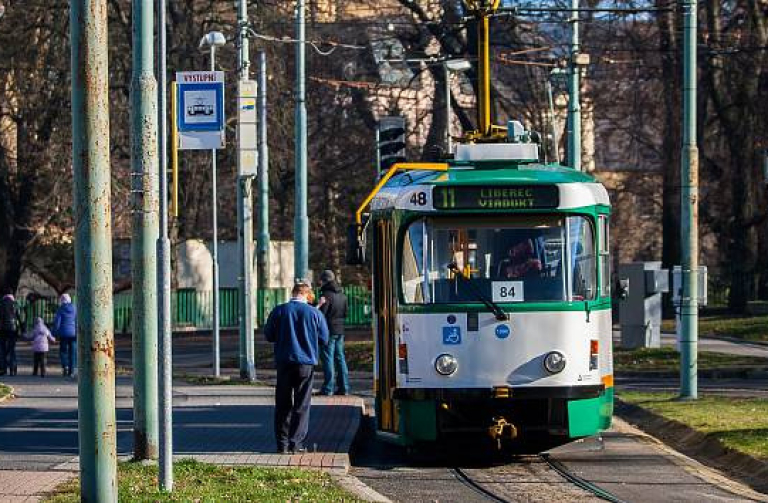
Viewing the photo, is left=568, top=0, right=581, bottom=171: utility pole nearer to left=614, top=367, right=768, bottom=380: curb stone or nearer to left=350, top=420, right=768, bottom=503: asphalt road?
left=614, top=367, right=768, bottom=380: curb stone

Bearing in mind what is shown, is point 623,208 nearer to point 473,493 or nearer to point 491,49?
point 491,49

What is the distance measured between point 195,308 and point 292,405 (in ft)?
130

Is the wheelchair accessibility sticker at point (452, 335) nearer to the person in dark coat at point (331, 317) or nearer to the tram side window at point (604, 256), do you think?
the tram side window at point (604, 256)

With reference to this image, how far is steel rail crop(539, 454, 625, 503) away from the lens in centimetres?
1342

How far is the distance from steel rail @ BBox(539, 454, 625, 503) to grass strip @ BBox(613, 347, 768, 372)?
46.4ft

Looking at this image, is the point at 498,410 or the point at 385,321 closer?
the point at 498,410

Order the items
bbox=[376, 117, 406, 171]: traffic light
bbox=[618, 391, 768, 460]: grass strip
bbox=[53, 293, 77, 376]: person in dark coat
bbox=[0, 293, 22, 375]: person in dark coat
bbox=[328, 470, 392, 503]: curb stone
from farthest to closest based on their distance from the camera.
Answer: bbox=[0, 293, 22, 375]: person in dark coat, bbox=[53, 293, 77, 376]: person in dark coat, bbox=[376, 117, 406, 171]: traffic light, bbox=[618, 391, 768, 460]: grass strip, bbox=[328, 470, 392, 503]: curb stone

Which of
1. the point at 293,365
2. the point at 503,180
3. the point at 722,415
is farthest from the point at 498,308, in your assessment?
the point at 722,415

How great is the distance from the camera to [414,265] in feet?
51.9

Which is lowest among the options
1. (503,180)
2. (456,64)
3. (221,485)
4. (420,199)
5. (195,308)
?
(221,485)

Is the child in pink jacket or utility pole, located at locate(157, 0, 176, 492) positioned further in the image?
the child in pink jacket

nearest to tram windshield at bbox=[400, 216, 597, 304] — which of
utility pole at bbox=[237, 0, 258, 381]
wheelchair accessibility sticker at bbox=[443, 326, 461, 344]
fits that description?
wheelchair accessibility sticker at bbox=[443, 326, 461, 344]

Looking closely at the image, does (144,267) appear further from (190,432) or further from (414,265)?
(190,432)

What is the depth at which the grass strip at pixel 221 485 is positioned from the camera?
12039 mm
